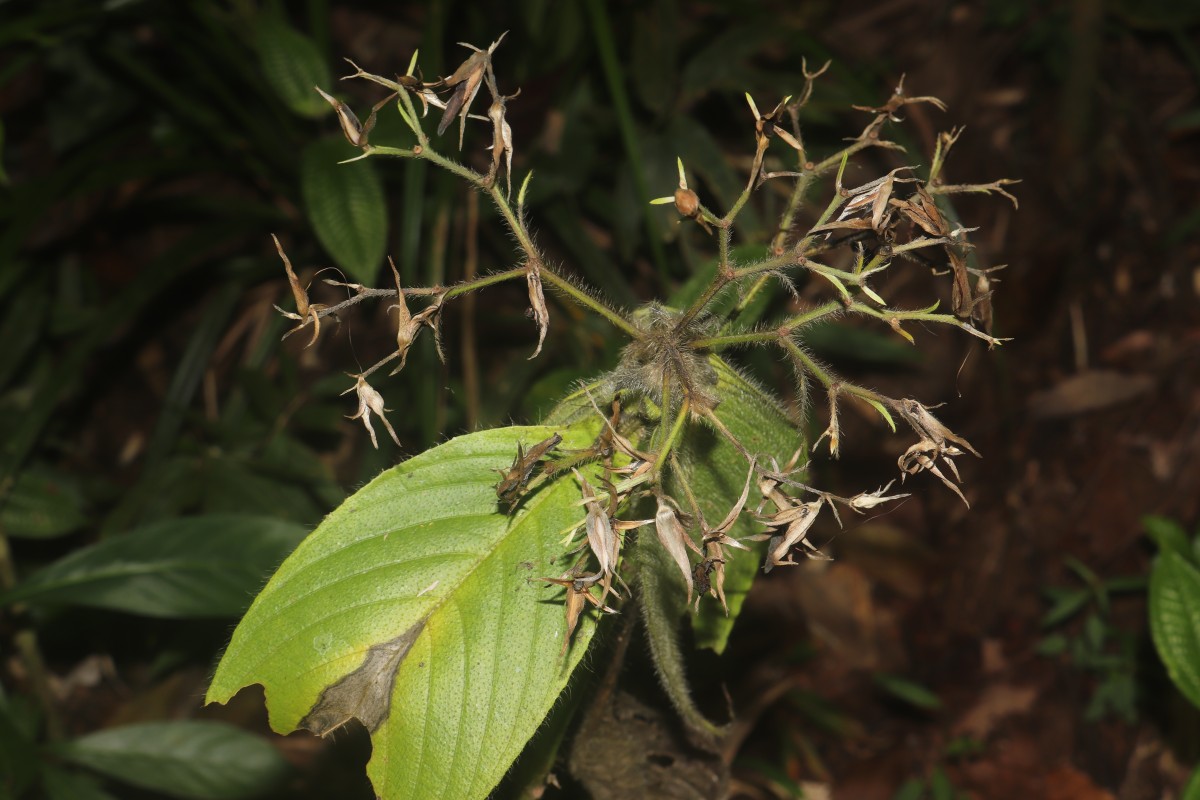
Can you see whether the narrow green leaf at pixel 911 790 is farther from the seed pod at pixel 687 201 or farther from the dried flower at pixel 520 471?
the seed pod at pixel 687 201

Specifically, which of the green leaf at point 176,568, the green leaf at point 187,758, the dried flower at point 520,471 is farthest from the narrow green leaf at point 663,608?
the green leaf at point 187,758

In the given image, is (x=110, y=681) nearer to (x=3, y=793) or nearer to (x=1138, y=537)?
(x=3, y=793)

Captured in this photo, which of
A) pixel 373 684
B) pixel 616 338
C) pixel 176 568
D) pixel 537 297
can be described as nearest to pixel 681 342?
pixel 537 297

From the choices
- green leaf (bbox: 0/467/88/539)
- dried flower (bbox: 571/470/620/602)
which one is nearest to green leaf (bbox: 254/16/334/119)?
green leaf (bbox: 0/467/88/539)

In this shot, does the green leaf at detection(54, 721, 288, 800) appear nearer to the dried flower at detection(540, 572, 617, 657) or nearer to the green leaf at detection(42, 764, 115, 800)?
the green leaf at detection(42, 764, 115, 800)

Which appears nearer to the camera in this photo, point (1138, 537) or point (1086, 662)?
point (1086, 662)

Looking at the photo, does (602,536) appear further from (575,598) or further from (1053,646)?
(1053,646)

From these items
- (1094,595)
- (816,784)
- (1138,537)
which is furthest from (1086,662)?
(816,784)
